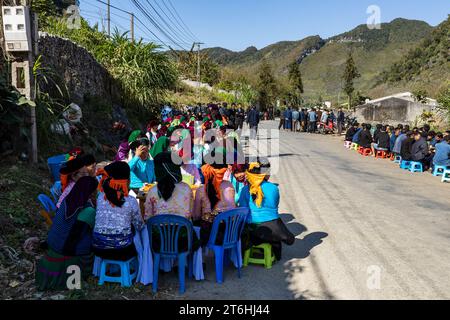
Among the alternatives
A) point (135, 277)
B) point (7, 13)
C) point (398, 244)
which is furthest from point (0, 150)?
point (398, 244)

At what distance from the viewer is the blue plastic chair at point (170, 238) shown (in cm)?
421

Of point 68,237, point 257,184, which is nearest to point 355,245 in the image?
point 257,184

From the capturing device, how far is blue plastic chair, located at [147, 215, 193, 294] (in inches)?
166

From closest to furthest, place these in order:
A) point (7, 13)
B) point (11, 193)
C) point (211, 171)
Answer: point (211, 171), point (11, 193), point (7, 13)

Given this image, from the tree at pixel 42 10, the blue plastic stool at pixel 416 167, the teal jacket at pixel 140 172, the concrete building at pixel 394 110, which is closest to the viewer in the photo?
the teal jacket at pixel 140 172

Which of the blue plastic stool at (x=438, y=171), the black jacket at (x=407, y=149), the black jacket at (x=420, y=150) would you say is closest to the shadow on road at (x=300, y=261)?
the blue plastic stool at (x=438, y=171)

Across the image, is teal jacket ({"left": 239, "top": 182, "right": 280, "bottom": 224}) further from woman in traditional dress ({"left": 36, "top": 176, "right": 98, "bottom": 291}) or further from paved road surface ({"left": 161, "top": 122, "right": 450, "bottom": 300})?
woman in traditional dress ({"left": 36, "top": 176, "right": 98, "bottom": 291})

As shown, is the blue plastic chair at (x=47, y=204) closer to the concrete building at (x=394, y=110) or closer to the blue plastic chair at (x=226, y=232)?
the blue plastic chair at (x=226, y=232)

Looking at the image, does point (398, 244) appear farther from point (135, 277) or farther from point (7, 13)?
point (7, 13)

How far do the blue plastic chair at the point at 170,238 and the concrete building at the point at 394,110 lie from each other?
886 inches

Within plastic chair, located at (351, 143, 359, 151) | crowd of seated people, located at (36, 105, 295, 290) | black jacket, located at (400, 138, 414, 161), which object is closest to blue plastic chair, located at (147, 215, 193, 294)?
crowd of seated people, located at (36, 105, 295, 290)

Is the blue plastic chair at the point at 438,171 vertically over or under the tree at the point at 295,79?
under

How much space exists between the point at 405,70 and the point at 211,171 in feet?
263
